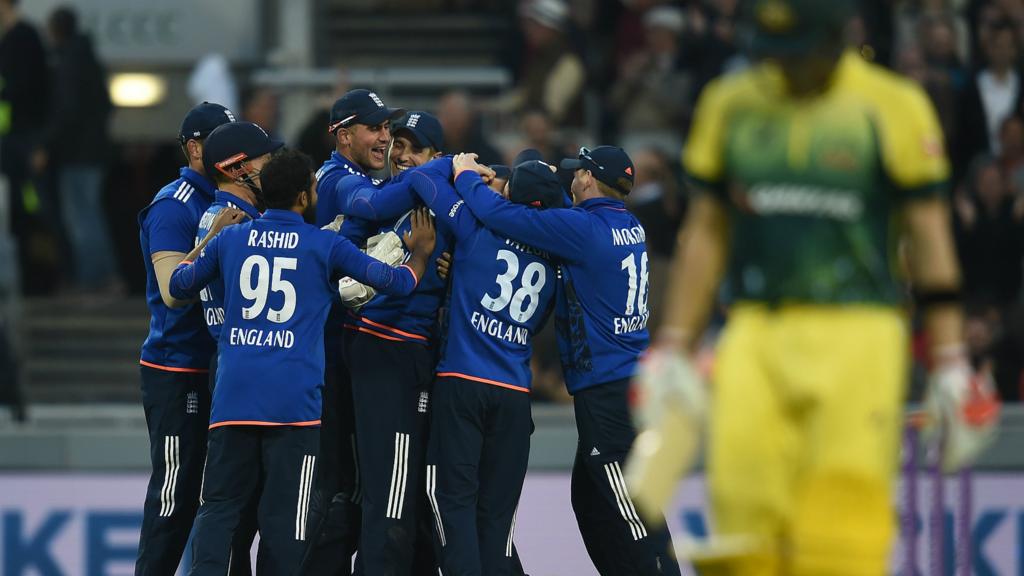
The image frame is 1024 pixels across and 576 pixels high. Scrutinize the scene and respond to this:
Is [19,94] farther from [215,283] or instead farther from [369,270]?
[369,270]

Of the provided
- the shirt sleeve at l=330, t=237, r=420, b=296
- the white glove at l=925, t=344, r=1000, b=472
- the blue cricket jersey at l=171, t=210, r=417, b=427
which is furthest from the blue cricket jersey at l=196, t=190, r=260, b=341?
the white glove at l=925, t=344, r=1000, b=472

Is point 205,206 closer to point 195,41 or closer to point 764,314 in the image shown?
point 764,314

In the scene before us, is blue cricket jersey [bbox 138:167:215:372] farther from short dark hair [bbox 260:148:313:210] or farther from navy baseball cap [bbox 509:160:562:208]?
navy baseball cap [bbox 509:160:562:208]

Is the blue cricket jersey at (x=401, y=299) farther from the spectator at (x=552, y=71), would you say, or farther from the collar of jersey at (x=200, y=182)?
the spectator at (x=552, y=71)

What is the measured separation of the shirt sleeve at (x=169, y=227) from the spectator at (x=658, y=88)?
6.00 metres

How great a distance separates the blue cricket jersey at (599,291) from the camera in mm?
8359

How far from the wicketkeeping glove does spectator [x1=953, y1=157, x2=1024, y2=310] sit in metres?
5.46

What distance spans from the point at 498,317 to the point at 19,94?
679 cm

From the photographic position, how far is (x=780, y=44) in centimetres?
515

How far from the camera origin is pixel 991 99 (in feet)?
44.1

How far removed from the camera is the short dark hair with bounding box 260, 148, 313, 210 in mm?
7738

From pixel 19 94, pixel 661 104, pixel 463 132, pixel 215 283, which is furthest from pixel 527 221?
pixel 19 94

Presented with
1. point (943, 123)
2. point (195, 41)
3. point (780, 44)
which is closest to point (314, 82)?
point (195, 41)

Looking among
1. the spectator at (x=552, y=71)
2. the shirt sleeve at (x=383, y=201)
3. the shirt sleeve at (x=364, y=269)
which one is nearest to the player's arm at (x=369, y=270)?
the shirt sleeve at (x=364, y=269)
